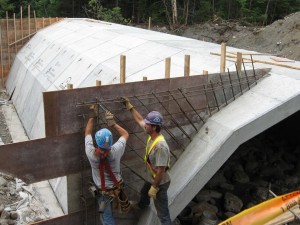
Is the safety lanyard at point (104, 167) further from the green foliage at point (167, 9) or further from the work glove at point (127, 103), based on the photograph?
the green foliage at point (167, 9)

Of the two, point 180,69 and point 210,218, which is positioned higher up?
point 180,69

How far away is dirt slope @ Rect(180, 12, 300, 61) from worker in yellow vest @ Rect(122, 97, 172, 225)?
1602 centimetres

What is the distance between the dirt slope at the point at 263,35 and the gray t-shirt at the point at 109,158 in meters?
16.4

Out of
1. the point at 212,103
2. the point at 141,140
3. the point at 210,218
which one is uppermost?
the point at 212,103

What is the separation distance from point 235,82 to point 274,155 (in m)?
3.70

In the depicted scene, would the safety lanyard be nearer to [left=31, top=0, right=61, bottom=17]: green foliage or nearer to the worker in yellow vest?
the worker in yellow vest

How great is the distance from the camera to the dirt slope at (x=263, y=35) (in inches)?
857

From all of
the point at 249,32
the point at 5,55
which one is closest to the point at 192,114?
the point at 5,55

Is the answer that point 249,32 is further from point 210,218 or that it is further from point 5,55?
point 210,218

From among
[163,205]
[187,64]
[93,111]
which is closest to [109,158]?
[93,111]

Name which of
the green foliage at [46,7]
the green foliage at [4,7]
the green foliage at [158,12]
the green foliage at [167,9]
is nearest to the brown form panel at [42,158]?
the green foliage at [167,9]

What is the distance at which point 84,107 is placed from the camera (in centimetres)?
616

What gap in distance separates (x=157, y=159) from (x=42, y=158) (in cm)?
191

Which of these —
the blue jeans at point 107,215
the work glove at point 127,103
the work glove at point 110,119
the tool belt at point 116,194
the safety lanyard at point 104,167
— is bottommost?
the blue jeans at point 107,215
